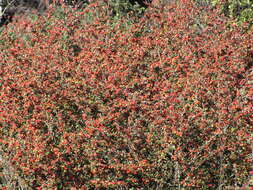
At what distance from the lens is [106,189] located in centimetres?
439

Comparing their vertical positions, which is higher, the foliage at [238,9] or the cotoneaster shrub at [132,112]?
the foliage at [238,9]

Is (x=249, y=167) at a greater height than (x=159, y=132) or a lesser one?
lesser

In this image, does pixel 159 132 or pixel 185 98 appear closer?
pixel 159 132

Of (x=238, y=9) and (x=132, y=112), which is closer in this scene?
(x=132, y=112)

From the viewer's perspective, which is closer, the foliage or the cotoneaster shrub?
the cotoneaster shrub

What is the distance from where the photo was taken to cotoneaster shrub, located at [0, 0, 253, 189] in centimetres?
411

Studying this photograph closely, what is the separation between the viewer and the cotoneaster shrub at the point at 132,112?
411cm

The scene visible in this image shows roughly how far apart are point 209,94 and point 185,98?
349mm

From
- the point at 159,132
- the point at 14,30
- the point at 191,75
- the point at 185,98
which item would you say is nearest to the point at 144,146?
the point at 159,132

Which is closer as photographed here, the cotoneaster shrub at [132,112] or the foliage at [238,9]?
the cotoneaster shrub at [132,112]

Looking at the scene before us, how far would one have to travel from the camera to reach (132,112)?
4.40 meters

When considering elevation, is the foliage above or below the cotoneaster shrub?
above

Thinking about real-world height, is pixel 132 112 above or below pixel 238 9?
below

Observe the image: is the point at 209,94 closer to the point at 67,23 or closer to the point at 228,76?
the point at 228,76
